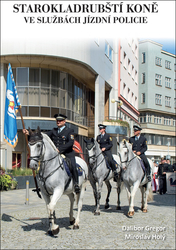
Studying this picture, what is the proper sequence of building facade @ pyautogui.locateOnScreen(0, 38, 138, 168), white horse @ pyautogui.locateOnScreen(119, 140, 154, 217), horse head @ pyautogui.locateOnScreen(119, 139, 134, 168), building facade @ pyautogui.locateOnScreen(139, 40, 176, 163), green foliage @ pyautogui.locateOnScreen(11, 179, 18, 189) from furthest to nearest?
building facade @ pyautogui.locateOnScreen(139, 40, 176, 163), building facade @ pyautogui.locateOnScreen(0, 38, 138, 168), green foliage @ pyautogui.locateOnScreen(11, 179, 18, 189), white horse @ pyautogui.locateOnScreen(119, 140, 154, 217), horse head @ pyautogui.locateOnScreen(119, 139, 134, 168)

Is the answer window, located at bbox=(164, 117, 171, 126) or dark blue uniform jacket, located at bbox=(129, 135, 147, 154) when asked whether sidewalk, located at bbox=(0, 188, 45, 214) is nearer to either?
dark blue uniform jacket, located at bbox=(129, 135, 147, 154)

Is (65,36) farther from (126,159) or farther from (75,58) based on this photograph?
(126,159)

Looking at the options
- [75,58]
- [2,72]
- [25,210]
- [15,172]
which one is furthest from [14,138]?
[2,72]

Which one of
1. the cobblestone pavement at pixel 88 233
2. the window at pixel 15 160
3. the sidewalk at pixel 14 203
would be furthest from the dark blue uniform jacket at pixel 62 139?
the window at pixel 15 160

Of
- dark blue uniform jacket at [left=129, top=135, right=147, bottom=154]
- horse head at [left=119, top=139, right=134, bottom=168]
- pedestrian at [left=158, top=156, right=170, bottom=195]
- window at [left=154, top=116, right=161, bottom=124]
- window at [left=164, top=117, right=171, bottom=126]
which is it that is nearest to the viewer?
dark blue uniform jacket at [left=129, top=135, right=147, bottom=154]

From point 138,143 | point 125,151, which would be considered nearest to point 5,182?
point 125,151

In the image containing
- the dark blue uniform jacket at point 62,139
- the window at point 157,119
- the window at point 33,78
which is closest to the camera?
the dark blue uniform jacket at point 62,139

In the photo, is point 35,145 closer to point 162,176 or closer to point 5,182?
point 162,176

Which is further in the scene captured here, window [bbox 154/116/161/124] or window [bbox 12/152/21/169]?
window [bbox 154/116/161/124]

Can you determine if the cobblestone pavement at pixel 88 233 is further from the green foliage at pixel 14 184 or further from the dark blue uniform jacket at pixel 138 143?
the green foliage at pixel 14 184

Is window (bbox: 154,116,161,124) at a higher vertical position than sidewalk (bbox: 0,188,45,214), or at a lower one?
higher

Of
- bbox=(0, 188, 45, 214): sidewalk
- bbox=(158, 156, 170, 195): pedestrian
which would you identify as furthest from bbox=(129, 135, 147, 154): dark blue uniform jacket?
bbox=(158, 156, 170, 195): pedestrian

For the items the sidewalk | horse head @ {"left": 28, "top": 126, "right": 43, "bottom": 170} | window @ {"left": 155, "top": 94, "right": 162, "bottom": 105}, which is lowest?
the sidewalk

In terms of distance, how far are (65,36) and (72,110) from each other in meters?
13.0
